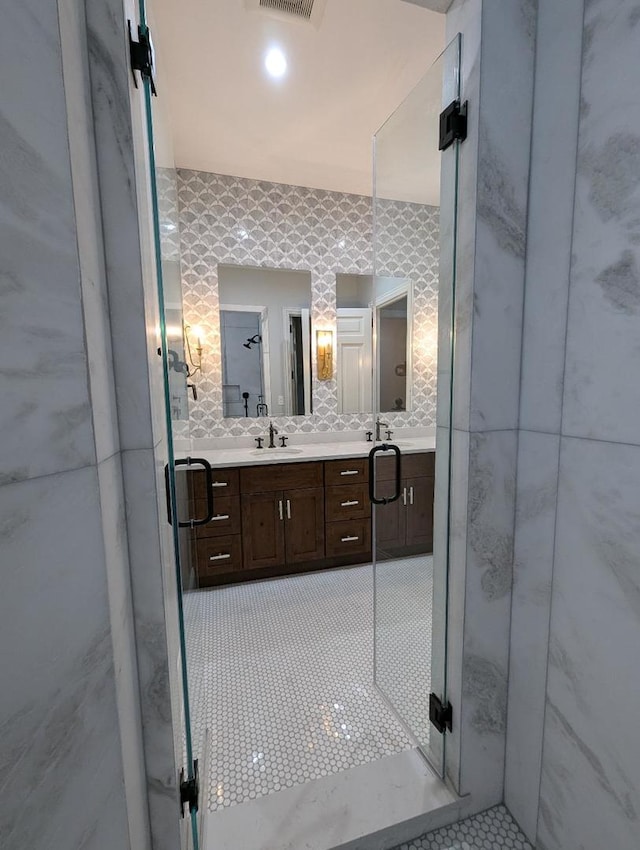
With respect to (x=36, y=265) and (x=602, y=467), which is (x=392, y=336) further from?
(x=36, y=265)

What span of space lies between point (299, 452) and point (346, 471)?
0.43 meters

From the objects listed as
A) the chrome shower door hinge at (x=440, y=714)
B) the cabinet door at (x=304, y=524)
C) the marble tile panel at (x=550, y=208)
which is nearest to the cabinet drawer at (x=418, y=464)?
the cabinet door at (x=304, y=524)

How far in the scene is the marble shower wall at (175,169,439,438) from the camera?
2809 millimetres

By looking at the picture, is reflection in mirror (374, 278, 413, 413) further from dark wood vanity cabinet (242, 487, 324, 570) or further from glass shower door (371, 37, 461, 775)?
dark wood vanity cabinet (242, 487, 324, 570)

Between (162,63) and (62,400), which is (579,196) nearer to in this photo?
(62,400)

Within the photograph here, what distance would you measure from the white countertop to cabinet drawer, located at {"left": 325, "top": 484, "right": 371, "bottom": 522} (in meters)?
0.25

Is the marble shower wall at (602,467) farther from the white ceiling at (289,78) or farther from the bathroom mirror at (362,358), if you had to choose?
the bathroom mirror at (362,358)

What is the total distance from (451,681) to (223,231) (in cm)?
316

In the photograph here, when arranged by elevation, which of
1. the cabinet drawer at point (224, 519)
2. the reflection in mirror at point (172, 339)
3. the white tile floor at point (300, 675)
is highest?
the reflection in mirror at point (172, 339)

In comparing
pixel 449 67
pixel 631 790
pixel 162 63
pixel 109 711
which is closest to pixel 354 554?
pixel 631 790

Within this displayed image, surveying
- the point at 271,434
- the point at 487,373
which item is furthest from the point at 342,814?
the point at 271,434

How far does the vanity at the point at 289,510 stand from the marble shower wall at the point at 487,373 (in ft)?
3.76

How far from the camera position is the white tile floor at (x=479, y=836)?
109cm

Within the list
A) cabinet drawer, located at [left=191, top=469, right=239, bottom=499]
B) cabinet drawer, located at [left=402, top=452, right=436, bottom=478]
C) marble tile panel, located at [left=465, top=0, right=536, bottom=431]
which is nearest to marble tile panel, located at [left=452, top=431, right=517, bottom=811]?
marble tile panel, located at [left=465, top=0, right=536, bottom=431]
